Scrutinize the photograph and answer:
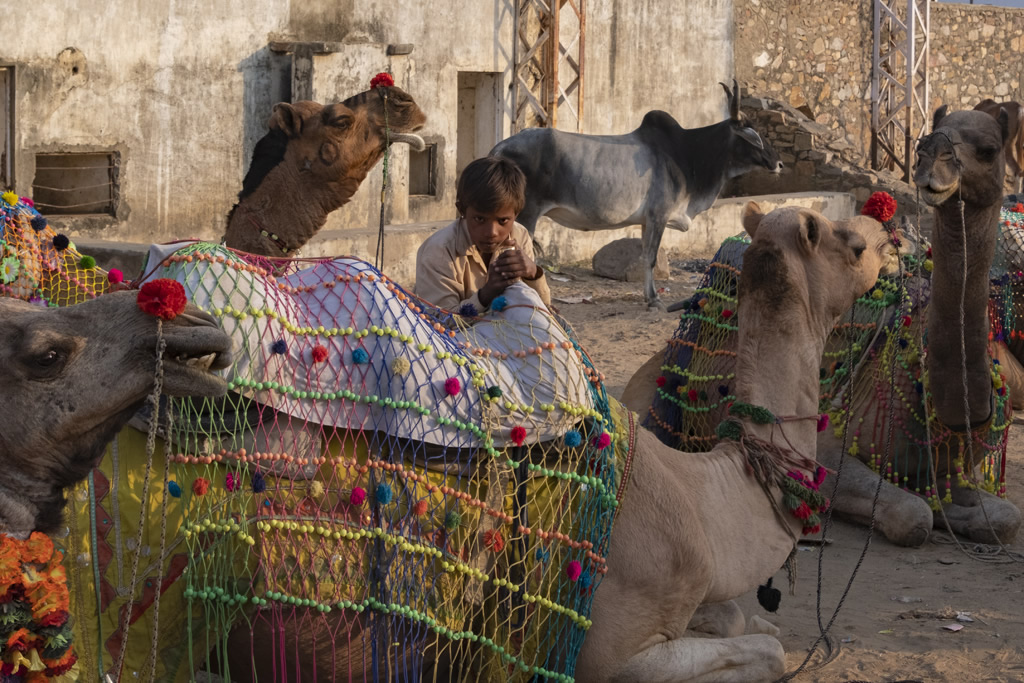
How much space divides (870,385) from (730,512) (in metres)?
2.54

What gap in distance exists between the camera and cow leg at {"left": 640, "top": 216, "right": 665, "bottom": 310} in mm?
11773

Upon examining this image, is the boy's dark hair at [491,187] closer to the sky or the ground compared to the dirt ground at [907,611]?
closer to the sky

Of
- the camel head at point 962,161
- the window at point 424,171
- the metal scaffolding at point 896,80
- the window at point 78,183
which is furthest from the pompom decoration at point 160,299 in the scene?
the metal scaffolding at point 896,80

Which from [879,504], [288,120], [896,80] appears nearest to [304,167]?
[288,120]

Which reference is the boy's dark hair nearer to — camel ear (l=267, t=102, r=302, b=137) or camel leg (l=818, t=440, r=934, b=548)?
camel ear (l=267, t=102, r=302, b=137)

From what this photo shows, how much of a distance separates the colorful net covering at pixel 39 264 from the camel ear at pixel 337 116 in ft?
4.64

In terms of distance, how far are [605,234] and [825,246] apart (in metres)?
12.0

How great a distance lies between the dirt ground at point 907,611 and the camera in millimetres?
4281

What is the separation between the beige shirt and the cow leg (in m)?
7.53

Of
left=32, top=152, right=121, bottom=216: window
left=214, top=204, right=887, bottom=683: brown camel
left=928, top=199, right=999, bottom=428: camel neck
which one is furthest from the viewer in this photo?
left=32, top=152, right=121, bottom=216: window

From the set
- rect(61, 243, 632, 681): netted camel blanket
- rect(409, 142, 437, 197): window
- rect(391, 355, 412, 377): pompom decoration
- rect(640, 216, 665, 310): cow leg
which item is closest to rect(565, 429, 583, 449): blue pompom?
rect(61, 243, 632, 681): netted camel blanket

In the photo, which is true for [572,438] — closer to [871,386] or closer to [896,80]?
[871,386]

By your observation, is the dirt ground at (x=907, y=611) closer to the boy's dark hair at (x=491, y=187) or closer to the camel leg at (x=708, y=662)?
the camel leg at (x=708, y=662)

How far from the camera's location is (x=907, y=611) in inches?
193
